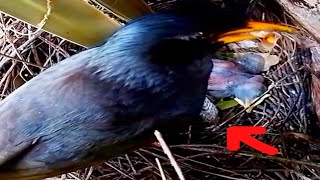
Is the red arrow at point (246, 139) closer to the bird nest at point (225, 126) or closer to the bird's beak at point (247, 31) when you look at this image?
the bird nest at point (225, 126)

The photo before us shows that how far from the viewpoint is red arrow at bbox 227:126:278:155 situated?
49.3 inches

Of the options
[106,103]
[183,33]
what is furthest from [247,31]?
[106,103]

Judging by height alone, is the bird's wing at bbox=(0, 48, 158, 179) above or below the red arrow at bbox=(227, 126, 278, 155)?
Answer: above

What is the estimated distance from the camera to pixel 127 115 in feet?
3.33

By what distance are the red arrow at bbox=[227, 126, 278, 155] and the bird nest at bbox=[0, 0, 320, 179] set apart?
11mm

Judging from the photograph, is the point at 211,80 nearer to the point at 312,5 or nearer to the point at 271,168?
Result: the point at 271,168

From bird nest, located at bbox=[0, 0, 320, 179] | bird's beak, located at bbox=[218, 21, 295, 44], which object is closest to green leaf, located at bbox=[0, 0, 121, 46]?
bird nest, located at bbox=[0, 0, 320, 179]

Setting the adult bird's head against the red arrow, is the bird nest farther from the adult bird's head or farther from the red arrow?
the adult bird's head

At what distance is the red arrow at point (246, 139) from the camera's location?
1.25 meters

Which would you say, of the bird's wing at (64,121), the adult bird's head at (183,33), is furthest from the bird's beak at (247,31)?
the bird's wing at (64,121)

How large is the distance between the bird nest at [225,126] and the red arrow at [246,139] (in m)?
0.01

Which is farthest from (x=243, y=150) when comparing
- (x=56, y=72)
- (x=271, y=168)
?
(x=56, y=72)

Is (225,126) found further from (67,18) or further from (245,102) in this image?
(67,18)

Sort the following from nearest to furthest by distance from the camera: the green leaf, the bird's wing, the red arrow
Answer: the bird's wing
the green leaf
the red arrow
